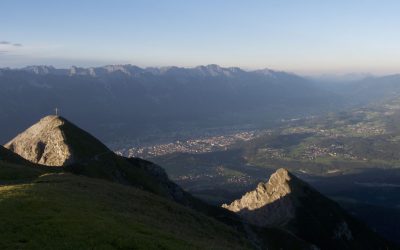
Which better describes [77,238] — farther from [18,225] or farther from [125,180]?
[125,180]

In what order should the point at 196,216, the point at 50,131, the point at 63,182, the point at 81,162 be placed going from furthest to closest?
the point at 50,131
the point at 81,162
the point at 196,216
the point at 63,182

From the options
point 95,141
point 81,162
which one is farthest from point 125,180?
point 95,141

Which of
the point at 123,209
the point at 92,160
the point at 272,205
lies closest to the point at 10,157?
the point at 92,160

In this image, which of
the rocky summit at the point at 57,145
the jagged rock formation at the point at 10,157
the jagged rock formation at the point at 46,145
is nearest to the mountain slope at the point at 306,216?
the rocky summit at the point at 57,145

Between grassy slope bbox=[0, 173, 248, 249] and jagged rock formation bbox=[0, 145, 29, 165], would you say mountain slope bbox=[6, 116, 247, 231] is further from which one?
grassy slope bbox=[0, 173, 248, 249]

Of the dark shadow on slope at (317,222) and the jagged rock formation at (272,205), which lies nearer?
the dark shadow on slope at (317,222)

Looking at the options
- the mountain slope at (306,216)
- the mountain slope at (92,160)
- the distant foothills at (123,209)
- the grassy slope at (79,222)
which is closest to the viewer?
the grassy slope at (79,222)

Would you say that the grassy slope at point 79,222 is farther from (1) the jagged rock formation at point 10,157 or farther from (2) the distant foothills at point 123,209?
(1) the jagged rock formation at point 10,157
